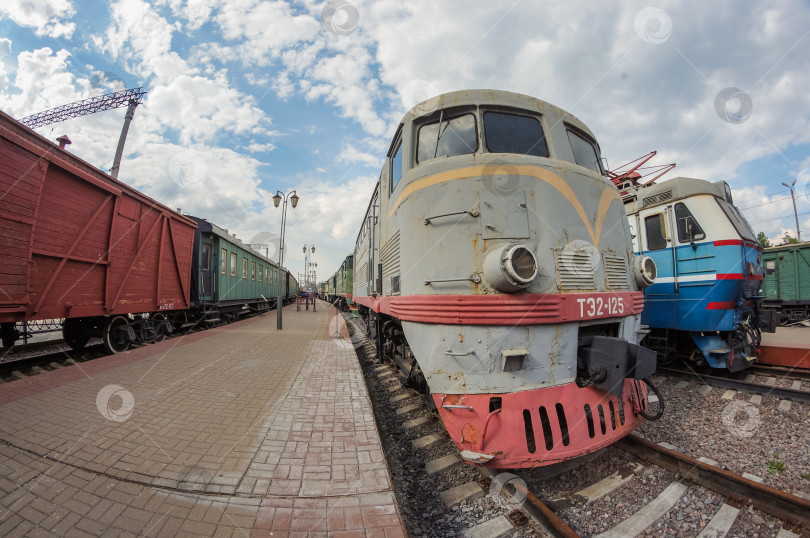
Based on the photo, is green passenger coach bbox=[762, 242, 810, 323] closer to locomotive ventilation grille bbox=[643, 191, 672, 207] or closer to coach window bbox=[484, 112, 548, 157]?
locomotive ventilation grille bbox=[643, 191, 672, 207]

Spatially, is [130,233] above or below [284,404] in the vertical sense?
above

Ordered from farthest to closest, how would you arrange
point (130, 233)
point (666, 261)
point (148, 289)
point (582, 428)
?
point (148, 289), point (130, 233), point (666, 261), point (582, 428)

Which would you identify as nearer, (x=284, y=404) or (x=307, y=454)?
(x=307, y=454)

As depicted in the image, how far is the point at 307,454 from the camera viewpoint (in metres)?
2.90

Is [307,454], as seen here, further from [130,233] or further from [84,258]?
[130,233]

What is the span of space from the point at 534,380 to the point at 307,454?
216 cm

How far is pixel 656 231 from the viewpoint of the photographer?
6242 millimetres

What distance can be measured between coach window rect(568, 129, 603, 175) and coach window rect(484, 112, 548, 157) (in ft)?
1.59

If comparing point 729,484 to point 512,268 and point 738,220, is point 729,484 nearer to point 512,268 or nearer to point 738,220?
point 512,268

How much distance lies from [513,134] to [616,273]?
183 cm

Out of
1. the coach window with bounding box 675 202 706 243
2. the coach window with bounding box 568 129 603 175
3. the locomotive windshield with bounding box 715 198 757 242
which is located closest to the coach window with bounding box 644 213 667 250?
the coach window with bounding box 675 202 706 243

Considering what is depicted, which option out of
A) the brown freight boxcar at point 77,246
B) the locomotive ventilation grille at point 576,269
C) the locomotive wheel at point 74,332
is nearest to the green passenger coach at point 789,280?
the locomotive ventilation grille at point 576,269

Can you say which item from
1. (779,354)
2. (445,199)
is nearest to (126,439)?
(445,199)

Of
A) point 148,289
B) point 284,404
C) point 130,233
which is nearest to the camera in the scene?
point 284,404
